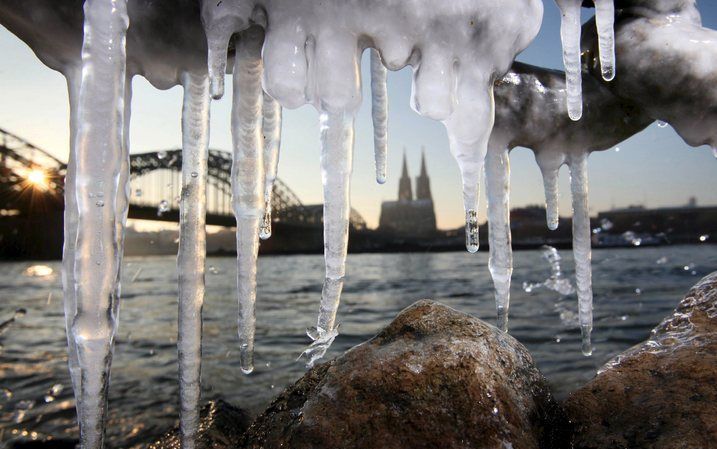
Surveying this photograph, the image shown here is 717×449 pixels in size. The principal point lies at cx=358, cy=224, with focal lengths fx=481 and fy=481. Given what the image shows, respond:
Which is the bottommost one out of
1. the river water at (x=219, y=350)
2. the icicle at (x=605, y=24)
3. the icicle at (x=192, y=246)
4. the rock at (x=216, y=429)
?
the river water at (x=219, y=350)

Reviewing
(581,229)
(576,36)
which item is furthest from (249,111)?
(581,229)

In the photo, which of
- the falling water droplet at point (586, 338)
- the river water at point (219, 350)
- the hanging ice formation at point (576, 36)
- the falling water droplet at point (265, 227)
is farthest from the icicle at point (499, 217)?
the river water at point (219, 350)

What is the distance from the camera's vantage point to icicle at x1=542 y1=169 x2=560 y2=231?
3.34m

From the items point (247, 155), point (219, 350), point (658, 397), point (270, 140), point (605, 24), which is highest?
point (605, 24)

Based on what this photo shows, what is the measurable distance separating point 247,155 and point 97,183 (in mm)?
630

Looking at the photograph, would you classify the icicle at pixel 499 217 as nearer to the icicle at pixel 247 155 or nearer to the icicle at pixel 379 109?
the icicle at pixel 379 109

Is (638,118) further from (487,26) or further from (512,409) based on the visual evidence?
(512,409)

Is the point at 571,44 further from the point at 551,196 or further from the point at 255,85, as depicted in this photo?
the point at 255,85

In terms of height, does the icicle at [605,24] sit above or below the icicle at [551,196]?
above

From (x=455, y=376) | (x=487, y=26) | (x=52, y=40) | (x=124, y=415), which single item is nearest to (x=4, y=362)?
(x=124, y=415)

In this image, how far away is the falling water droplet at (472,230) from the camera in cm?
237

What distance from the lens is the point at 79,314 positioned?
5.32 ft

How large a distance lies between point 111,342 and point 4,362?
8058mm

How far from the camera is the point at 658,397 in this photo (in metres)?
2.48
